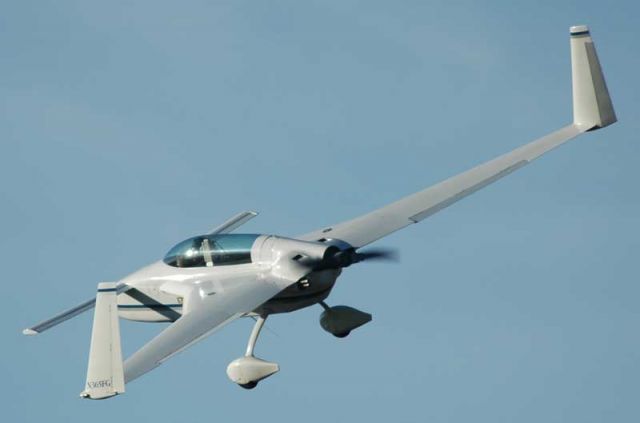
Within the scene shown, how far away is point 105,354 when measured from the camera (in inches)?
1673

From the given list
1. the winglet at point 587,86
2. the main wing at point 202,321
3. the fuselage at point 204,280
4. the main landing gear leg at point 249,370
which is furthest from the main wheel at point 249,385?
the winglet at point 587,86

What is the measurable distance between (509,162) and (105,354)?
58.2 feet

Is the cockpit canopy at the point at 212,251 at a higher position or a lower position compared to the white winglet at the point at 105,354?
higher

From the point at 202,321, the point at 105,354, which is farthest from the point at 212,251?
the point at 105,354

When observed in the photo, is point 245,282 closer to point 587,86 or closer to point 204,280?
point 204,280

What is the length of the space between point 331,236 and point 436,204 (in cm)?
416

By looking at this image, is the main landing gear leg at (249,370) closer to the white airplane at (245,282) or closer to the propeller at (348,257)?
the white airplane at (245,282)

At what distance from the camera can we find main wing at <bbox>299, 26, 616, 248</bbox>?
169 feet

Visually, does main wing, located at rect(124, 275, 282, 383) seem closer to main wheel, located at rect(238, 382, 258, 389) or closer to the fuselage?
the fuselage

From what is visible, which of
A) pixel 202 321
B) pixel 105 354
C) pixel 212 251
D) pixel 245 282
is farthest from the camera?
pixel 212 251

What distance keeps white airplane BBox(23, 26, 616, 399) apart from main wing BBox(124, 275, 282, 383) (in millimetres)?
27

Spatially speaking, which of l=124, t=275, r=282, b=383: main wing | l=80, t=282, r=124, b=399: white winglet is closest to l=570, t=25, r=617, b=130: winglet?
l=124, t=275, r=282, b=383: main wing

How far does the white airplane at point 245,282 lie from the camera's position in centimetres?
4325

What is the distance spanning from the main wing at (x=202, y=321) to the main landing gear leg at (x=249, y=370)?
1.48 metres
